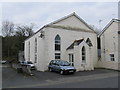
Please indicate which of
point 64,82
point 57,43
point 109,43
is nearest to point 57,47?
point 57,43

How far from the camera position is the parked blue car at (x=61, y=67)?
65.4 ft

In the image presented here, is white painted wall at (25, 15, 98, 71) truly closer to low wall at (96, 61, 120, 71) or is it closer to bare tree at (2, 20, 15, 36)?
low wall at (96, 61, 120, 71)

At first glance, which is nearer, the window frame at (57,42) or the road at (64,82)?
the road at (64,82)

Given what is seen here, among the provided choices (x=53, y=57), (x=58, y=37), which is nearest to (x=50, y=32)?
(x=58, y=37)

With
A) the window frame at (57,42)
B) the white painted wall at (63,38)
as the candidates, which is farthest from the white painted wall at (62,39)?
the window frame at (57,42)

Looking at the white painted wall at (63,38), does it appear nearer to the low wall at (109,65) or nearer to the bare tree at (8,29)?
the low wall at (109,65)

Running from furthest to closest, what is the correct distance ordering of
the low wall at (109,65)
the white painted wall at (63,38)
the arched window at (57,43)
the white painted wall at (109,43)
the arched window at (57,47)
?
the white painted wall at (109,43)
the arched window at (57,43)
the arched window at (57,47)
the white painted wall at (63,38)
the low wall at (109,65)

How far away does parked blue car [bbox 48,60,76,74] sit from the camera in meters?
19.9

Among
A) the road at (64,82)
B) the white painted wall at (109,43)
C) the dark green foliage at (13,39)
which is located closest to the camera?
the road at (64,82)

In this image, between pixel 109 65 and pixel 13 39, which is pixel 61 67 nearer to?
pixel 109 65

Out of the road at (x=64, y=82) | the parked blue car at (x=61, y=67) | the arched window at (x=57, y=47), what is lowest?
the road at (x=64, y=82)

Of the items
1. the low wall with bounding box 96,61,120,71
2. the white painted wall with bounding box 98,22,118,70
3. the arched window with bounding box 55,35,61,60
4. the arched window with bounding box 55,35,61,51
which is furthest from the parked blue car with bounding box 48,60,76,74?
the white painted wall with bounding box 98,22,118,70

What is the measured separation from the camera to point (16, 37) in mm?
57000

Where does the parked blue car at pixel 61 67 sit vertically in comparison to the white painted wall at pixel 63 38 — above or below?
below
